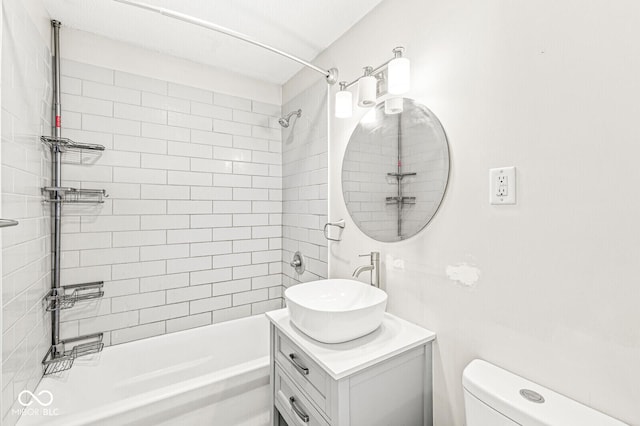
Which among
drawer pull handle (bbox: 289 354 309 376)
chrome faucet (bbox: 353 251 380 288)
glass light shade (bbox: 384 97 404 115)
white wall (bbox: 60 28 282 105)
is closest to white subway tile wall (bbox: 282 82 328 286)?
white wall (bbox: 60 28 282 105)

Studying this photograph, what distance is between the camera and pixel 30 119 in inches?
54.5

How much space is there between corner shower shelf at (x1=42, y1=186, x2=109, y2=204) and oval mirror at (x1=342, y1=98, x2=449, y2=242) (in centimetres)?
159

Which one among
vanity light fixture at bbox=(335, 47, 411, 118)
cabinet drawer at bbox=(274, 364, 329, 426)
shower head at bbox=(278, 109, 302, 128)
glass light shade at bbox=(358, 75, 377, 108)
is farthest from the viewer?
shower head at bbox=(278, 109, 302, 128)

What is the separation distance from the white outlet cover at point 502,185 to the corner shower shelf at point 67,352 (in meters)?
2.37

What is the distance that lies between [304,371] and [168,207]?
61.9 inches

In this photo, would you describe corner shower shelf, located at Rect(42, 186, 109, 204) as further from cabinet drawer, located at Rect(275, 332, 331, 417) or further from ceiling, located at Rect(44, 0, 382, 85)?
cabinet drawer, located at Rect(275, 332, 331, 417)

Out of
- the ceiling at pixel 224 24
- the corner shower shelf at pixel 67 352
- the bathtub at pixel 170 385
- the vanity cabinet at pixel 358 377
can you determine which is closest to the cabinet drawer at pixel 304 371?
the vanity cabinet at pixel 358 377

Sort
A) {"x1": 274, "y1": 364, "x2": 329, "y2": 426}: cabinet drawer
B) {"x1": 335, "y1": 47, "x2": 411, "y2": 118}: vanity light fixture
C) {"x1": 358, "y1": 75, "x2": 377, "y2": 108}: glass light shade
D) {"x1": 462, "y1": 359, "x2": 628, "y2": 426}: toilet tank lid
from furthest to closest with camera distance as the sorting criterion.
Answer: {"x1": 358, "y1": 75, "x2": 377, "y2": 108}: glass light shade → {"x1": 335, "y1": 47, "x2": 411, "y2": 118}: vanity light fixture → {"x1": 274, "y1": 364, "x2": 329, "y2": 426}: cabinet drawer → {"x1": 462, "y1": 359, "x2": 628, "y2": 426}: toilet tank lid

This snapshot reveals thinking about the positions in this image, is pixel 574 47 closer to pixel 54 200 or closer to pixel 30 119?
pixel 30 119

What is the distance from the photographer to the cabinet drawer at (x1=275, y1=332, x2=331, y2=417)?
1.04 m

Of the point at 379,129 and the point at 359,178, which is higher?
the point at 379,129

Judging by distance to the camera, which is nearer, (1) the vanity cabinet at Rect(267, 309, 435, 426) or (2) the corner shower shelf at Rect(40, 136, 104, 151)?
(1) the vanity cabinet at Rect(267, 309, 435, 426)

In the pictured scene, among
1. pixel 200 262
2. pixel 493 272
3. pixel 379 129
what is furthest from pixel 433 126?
pixel 200 262

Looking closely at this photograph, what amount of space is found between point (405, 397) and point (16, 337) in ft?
5.57
